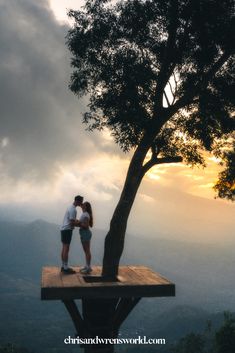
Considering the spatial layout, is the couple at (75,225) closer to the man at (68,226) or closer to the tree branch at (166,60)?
the man at (68,226)

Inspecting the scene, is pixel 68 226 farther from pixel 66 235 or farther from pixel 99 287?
pixel 99 287

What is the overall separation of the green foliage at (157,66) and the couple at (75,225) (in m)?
3.08

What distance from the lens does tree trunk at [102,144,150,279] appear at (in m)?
13.3

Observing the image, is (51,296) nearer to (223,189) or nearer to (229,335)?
(223,189)

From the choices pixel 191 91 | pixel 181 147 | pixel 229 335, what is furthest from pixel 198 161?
pixel 229 335

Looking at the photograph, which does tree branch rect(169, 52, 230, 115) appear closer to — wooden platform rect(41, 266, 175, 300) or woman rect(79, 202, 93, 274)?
woman rect(79, 202, 93, 274)

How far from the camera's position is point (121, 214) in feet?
43.8

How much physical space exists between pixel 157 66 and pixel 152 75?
108 centimetres

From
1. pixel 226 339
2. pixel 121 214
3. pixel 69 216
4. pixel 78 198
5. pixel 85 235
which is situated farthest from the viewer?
pixel 226 339

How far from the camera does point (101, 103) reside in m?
14.5

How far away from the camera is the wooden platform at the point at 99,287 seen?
11.0 metres

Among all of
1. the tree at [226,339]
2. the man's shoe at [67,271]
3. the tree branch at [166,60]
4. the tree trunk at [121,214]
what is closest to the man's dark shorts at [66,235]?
the man's shoe at [67,271]

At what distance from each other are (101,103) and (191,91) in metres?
3.38

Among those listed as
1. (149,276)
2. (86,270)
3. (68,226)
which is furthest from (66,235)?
(149,276)
